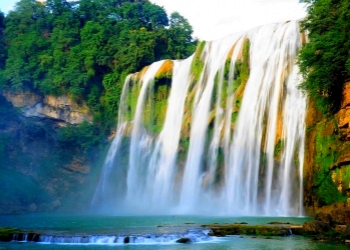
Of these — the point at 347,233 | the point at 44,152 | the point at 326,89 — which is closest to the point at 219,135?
the point at 326,89

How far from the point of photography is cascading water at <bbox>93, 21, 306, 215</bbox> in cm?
3061

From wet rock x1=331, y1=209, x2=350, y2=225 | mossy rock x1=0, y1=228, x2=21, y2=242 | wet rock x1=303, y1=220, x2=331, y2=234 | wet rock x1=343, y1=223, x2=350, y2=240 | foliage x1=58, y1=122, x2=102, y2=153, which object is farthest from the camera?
foliage x1=58, y1=122, x2=102, y2=153

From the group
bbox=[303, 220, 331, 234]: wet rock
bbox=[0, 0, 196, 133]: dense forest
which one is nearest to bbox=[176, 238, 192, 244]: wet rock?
bbox=[303, 220, 331, 234]: wet rock

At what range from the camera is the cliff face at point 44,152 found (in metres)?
44.2

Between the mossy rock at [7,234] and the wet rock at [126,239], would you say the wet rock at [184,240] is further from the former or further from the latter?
the mossy rock at [7,234]

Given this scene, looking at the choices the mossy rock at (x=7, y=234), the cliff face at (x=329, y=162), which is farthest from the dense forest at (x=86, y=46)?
the mossy rock at (x=7, y=234)

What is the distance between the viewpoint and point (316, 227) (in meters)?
20.1

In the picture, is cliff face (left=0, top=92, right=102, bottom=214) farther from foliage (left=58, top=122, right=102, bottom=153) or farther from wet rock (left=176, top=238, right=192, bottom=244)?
wet rock (left=176, top=238, right=192, bottom=244)

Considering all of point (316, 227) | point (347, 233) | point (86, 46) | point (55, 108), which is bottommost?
point (347, 233)

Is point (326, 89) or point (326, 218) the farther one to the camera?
point (326, 89)

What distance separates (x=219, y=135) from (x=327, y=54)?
9992 millimetres

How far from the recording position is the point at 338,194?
26984 millimetres

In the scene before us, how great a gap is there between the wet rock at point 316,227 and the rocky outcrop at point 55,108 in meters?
27.0

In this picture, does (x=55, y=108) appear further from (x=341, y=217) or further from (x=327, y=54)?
(x=341, y=217)
